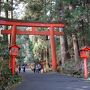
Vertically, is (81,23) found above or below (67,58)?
above

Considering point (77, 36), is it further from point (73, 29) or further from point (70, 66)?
point (70, 66)

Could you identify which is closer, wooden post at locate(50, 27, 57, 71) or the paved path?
A: the paved path

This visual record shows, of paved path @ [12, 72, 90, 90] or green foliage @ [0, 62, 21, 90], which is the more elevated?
green foliage @ [0, 62, 21, 90]

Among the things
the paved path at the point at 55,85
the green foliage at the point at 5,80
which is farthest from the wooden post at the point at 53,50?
the green foliage at the point at 5,80

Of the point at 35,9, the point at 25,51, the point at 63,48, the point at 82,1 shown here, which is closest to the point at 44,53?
the point at 35,9

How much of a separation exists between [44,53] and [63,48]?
785 inches

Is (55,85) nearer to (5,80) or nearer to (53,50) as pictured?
(5,80)

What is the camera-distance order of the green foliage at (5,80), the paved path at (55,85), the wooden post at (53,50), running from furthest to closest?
the wooden post at (53,50), the paved path at (55,85), the green foliage at (5,80)

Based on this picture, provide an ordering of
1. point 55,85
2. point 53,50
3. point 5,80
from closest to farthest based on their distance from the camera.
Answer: point 5,80 < point 55,85 < point 53,50

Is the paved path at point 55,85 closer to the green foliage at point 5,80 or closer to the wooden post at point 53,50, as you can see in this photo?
the green foliage at point 5,80

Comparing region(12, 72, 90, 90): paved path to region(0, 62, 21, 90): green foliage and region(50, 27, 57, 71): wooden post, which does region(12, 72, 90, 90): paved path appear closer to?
region(0, 62, 21, 90): green foliage

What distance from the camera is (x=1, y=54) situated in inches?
686

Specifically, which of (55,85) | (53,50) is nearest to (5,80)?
(55,85)

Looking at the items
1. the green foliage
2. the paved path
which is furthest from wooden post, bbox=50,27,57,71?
the green foliage
